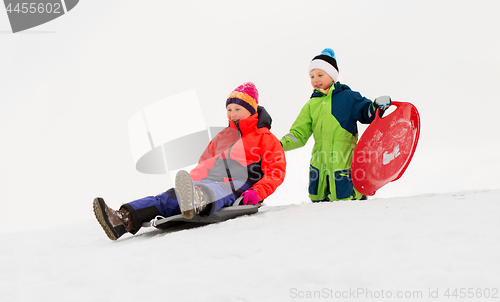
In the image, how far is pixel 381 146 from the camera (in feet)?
8.75

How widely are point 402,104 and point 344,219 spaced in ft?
4.00

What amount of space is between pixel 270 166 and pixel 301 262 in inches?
47.9

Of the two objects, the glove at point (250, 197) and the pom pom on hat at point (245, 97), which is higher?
the pom pom on hat at point (245, 97)

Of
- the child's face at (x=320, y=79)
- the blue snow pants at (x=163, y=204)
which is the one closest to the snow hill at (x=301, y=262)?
the blue snow pants at (x=163, y=204)

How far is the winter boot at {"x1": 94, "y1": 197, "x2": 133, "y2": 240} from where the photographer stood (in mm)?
2000

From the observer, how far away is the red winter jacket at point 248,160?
2.50 meters

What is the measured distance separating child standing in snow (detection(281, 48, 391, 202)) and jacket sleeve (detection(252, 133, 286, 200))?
250 mm

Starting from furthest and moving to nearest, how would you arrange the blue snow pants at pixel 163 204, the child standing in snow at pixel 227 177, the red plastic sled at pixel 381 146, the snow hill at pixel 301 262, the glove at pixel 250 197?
the red plastic sled at pixel 381 146 → the glove at pixel 250 197 → the blue snow pants at pixel 163 204 → the child standing in snow at pixel 227 177 → the snow hill at pixel 301 262

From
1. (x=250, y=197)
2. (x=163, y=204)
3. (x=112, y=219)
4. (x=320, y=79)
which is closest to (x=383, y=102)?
(x=320, y=79)

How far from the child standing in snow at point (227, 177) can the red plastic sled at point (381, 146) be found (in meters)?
0.57

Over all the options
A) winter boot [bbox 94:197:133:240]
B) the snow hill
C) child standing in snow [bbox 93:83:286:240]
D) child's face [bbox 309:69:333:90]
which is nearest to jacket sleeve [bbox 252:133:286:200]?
child standing in snow [bbox 93:83:286:240]

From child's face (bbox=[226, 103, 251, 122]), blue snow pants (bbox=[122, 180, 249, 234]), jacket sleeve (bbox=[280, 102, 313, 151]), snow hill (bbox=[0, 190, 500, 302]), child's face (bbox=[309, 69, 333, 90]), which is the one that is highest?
child's face (bbox=[309, 69, 333, 90])

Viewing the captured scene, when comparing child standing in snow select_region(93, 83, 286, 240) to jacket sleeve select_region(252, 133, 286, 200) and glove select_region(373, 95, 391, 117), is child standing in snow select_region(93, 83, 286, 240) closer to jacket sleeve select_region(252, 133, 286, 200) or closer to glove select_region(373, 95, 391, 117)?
jacket sleeve select_region(252, 133, 286, 200)

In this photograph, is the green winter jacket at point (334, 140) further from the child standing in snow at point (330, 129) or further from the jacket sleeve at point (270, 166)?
the jacket sleeve at point (270, 166)
